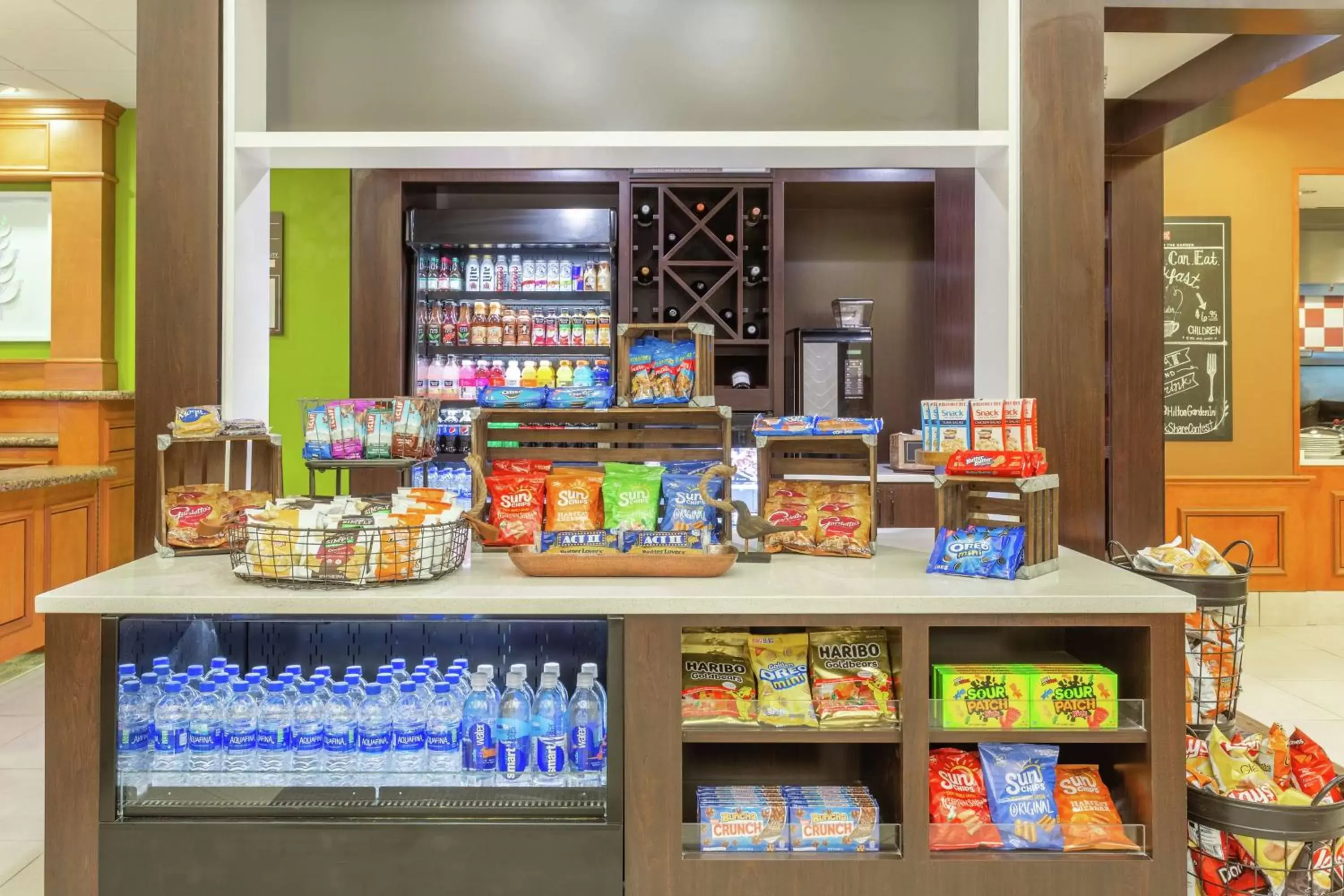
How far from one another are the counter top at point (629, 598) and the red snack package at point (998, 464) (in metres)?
0.26

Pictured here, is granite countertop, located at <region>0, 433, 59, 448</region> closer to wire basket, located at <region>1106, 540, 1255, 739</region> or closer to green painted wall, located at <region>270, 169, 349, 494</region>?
green painted wall, located at <region>270, 169, 349, 494</region>

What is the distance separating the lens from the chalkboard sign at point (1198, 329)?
5664 mm

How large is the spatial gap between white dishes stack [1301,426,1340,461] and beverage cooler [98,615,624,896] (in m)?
5.78

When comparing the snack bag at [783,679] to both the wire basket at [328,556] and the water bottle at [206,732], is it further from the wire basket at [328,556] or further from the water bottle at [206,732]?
the water bottle at [206,732]

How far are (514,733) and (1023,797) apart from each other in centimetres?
112

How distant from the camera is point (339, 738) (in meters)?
1.96

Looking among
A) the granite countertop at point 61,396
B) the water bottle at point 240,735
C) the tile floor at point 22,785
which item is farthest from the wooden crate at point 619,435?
the granite countertop at point 61,396

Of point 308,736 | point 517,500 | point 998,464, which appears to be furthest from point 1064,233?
point 308,736

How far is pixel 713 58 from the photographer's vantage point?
282 cm

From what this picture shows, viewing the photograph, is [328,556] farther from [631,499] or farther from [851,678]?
[851,678]

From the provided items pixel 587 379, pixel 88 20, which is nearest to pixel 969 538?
pixel 587 379

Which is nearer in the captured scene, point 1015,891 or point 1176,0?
point 1015,891

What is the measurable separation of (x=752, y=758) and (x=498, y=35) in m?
2.30

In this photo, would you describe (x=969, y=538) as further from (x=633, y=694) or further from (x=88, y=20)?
(x=88, y=20)
